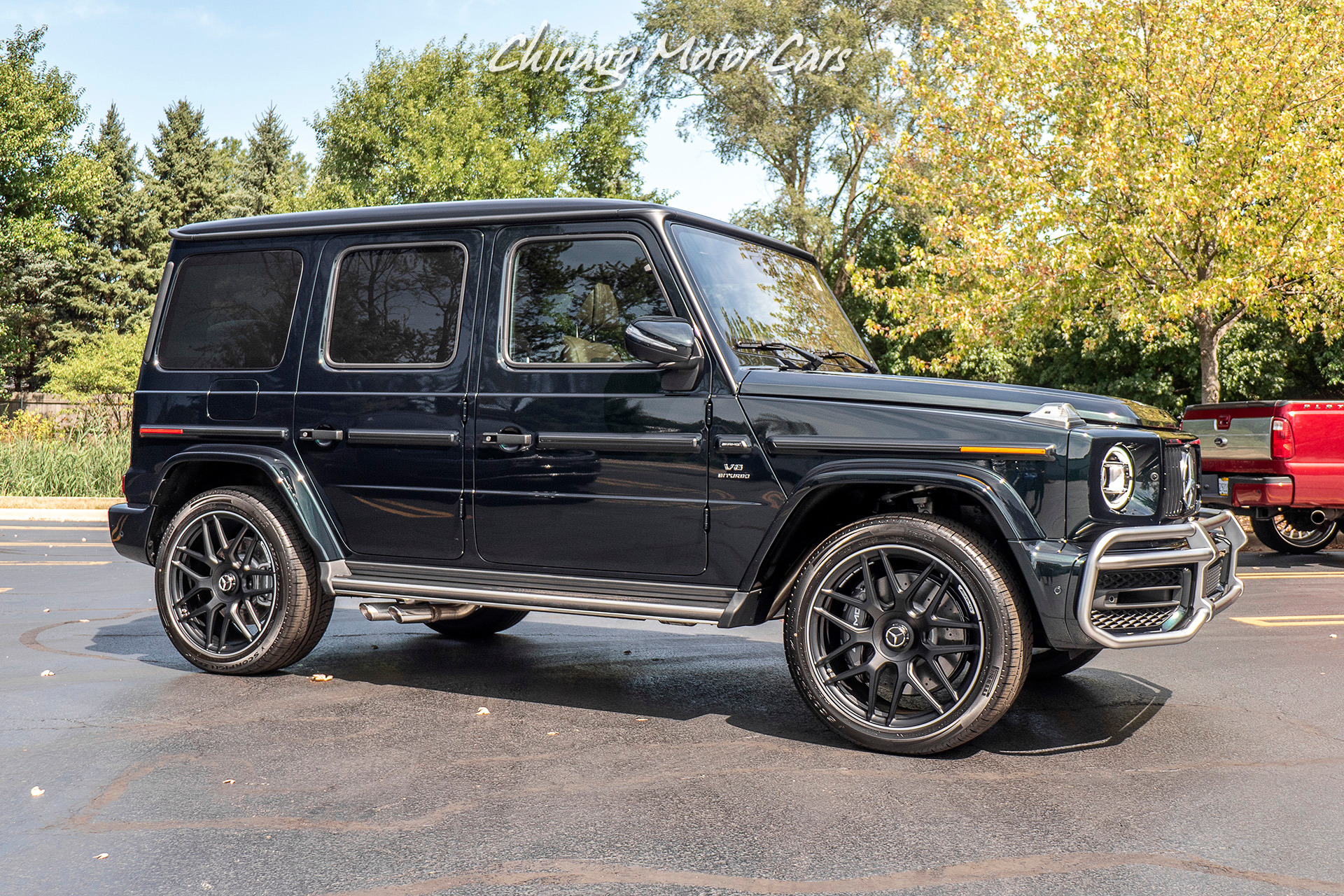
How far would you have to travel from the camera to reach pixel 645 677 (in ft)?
19.5

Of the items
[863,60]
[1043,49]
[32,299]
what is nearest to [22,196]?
[32,299]

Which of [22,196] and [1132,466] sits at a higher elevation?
[22,196]

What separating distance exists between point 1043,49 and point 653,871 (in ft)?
51.6

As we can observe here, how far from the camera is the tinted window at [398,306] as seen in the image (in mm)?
5262

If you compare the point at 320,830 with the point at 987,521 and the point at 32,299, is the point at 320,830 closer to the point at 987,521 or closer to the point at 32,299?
the point at 987,521

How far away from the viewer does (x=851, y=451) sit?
14.4 ft

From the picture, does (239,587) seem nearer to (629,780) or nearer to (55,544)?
(629,780)

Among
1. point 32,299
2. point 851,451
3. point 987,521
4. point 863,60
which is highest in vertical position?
point 863,60

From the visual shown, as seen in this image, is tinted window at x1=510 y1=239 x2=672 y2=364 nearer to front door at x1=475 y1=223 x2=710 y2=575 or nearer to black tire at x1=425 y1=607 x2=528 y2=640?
front door at x1=475 y1=223 x2=710 y2=575

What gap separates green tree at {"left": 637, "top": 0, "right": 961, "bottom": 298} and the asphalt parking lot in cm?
3017

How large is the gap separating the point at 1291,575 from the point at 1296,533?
2058 mm

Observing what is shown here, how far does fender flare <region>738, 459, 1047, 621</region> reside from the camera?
13.6 feet

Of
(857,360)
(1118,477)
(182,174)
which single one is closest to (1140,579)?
(1118,477)

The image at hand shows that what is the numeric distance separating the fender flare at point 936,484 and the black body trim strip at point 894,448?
45 mm
